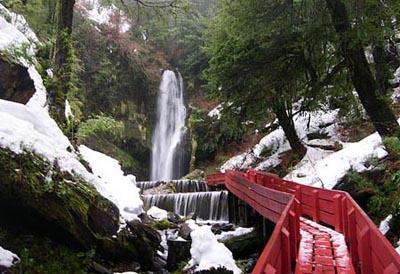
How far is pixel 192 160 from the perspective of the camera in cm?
3084

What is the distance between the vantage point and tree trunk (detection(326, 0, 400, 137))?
11141mm

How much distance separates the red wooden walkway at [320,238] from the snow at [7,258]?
371 cm

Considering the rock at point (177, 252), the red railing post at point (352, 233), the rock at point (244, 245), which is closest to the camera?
the red railing post at point (352, 233)

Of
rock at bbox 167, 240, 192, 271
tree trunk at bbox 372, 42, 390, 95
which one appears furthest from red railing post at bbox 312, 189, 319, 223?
tree trunk at bbox 372, 42, 390, 95

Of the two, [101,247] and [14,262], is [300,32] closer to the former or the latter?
[101,247]

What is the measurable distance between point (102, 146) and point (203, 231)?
2123cm

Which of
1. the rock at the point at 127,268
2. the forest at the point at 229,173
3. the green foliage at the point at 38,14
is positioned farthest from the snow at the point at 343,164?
the green foliage at the point at 38,14

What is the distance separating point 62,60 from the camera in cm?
1051

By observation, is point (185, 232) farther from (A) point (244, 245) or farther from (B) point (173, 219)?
(B) point (173, 219)

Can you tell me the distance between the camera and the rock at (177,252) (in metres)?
10.3

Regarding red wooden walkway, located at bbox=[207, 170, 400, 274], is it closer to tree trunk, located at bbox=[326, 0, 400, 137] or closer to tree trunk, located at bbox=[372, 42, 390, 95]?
tree trunk, located at bbox=[326, 0, 400, 137]

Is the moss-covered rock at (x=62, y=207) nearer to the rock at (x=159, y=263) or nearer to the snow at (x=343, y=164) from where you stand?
the rock at (x=159, y=263)

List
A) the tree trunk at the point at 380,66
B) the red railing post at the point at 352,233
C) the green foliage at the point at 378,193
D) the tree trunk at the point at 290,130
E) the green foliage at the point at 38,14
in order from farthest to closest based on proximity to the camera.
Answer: the tree trunk at the point at 290,130 < the tree trunk at the point at 380,66 < the green foliage at the point at 38,14 < the green foliage at the point at 378,193 < the red railing post at the point at 352,233

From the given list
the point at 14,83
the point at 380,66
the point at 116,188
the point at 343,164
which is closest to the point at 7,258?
the point at 14,83
